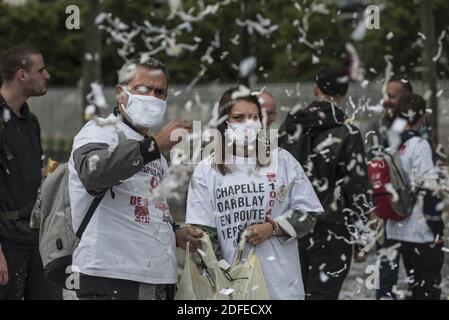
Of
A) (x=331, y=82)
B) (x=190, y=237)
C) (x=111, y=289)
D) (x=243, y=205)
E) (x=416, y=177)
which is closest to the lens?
(x=111, y=289)

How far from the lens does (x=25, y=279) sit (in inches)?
220

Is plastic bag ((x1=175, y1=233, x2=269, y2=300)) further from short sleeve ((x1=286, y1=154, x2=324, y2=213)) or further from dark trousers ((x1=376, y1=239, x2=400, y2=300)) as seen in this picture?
dark trousers ((x1=376, y1=239, x2=400, y2=300))

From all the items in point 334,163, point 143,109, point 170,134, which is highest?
point 143,109

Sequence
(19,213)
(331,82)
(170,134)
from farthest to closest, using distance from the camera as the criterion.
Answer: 1. (331,82)
2. (19,213)
3. (170,134)

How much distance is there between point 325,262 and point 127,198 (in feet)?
7.88

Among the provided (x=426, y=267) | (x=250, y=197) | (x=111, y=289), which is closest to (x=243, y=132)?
(x=250, y=197)

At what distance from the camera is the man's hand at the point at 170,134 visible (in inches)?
152

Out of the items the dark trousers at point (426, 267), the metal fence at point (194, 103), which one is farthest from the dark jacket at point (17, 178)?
the metal fence at point (194, 103)

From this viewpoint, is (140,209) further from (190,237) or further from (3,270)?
(3,270)

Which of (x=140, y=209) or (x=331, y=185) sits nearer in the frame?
(x=140, y=209)

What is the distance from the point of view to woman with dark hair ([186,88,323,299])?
14.5ft

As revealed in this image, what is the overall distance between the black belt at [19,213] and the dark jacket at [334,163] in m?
1.83

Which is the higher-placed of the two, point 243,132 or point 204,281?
point 243,132

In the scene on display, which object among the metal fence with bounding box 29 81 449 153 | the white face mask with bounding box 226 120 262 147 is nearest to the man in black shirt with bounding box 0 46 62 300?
the white face mask with bounding box 226 120 262 147
